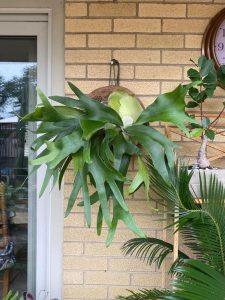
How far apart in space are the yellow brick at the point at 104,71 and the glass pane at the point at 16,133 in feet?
1.24

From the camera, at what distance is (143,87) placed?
7.79 ft

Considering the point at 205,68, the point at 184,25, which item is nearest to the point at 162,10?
the point at 184,25

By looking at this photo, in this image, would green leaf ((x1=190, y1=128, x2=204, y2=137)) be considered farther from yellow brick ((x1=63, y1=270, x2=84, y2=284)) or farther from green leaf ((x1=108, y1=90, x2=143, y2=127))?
yellow brick ((x1=63, y1=270, x2=84, y2=284))

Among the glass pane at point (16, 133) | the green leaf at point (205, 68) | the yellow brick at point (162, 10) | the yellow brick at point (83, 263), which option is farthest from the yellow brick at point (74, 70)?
the yellow brick at point (83, 263)

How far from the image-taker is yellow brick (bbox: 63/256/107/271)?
2.41 metres

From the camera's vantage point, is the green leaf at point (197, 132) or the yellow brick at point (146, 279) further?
the yellow brick at point (146, 279)

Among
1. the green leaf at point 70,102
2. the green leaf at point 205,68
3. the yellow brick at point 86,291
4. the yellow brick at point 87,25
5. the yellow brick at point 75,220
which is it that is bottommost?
the yellow brick at point 86,291

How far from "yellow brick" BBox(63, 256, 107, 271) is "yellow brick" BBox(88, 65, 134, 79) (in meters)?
1.02

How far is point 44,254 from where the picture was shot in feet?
8.38

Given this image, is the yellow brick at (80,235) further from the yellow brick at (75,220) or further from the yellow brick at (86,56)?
the yellow brick at (86,56)

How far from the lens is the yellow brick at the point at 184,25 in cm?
237

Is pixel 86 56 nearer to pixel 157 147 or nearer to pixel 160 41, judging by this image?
pixel 160 41

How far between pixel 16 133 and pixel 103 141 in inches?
44.6

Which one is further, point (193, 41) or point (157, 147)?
point (193, 41)
